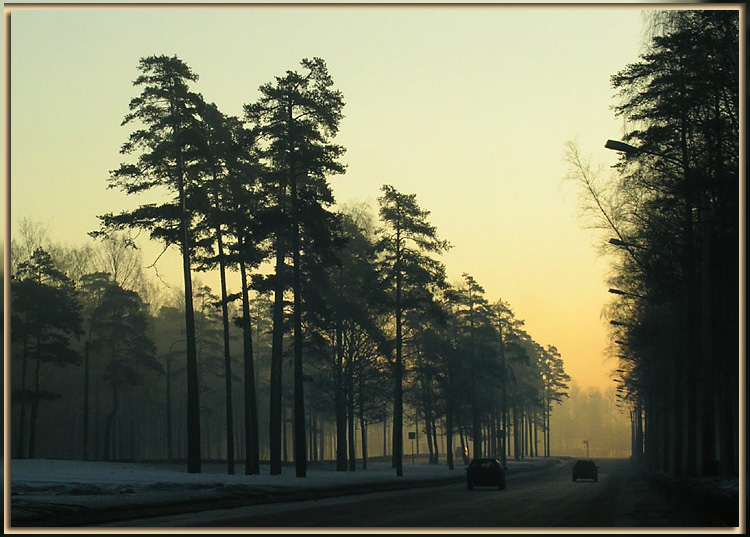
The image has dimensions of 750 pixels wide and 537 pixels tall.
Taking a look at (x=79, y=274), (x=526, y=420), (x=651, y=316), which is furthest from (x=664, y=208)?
(x=526, y=420)

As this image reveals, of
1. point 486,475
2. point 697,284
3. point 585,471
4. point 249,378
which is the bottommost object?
point 585,471

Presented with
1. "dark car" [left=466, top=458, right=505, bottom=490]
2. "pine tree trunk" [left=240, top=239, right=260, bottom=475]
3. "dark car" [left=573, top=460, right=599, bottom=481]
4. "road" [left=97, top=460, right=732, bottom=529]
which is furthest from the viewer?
"dark car" [left=573, top=460, right=599, bottom=481]

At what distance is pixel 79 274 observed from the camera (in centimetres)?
9062

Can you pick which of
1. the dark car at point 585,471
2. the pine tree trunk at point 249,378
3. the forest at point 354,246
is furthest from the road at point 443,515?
the dark car at point 585,471

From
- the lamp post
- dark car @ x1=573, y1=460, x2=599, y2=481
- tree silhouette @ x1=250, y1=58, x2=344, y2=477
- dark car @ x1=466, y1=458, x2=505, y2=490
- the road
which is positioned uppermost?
tree silhouette @ x1=250, y1=58, x2=344, y2=477

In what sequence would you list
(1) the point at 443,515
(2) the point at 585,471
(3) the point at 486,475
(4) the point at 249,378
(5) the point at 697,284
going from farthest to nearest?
(2) the point at 585,471, (4) the point at 249,378, (3) the point at 486,475, (5) the point at 697,284, (1) the point at 443,515

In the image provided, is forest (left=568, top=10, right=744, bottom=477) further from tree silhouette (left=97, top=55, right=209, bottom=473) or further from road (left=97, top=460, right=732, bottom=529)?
tree silhouette (left=97, top=55, right=209, bottom=473)

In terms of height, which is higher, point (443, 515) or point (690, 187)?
point (690, 187)

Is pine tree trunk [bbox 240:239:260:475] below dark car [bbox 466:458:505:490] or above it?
above

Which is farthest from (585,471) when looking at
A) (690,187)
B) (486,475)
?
(690,187)

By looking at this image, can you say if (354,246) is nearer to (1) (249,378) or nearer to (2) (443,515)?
(1) (249,378)

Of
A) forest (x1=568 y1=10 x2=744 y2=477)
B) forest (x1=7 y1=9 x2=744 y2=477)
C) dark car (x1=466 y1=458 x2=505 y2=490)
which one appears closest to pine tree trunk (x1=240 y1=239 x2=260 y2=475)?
forest (x1=7 y1=9 x2=744 y2=477)

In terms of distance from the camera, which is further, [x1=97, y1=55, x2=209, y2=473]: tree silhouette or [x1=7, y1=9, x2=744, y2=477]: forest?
[x1=97, y1=55, x2=209, y2=473]: tree silhouette

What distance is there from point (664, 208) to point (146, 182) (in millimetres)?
23459
